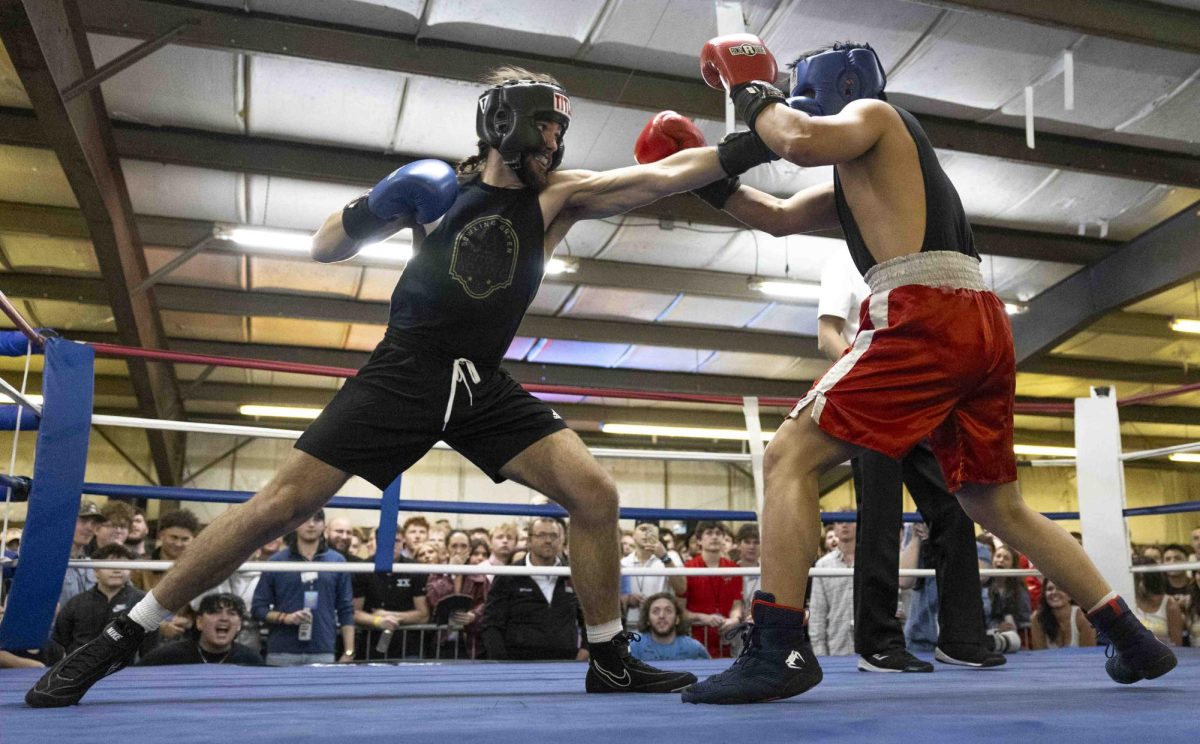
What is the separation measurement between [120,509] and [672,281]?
5.32m

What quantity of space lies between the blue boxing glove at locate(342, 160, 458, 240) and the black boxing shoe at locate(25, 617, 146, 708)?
82cm

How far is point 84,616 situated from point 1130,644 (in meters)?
3.25

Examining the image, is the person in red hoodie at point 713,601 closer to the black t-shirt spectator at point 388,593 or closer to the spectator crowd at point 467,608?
the spectator crowd at point 467,608

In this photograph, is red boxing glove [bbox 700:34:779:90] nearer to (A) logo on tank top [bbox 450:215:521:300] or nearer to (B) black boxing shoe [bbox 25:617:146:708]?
(A) logo on tank top [bbox 450:215:521:300]

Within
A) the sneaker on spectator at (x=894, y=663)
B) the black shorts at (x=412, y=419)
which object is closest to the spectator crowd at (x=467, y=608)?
the sneaker on spectator at (x=894, y=663)

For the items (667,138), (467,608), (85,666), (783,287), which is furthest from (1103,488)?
(783,287)

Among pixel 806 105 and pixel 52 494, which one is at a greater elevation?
pixel 806 105

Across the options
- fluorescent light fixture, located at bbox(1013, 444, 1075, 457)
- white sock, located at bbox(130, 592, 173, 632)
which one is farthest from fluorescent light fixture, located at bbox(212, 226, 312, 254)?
fluorescent light fixture, located at bbox(1013, 444, 1075, 457)

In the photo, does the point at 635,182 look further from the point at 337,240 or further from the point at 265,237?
the point at 265,237

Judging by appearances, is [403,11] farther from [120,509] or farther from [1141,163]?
[1141,163]

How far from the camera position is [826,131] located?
1693 mm

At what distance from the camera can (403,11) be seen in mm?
5402

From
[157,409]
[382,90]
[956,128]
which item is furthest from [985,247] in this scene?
[157,409]

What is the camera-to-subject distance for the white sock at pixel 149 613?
5.69 ft
